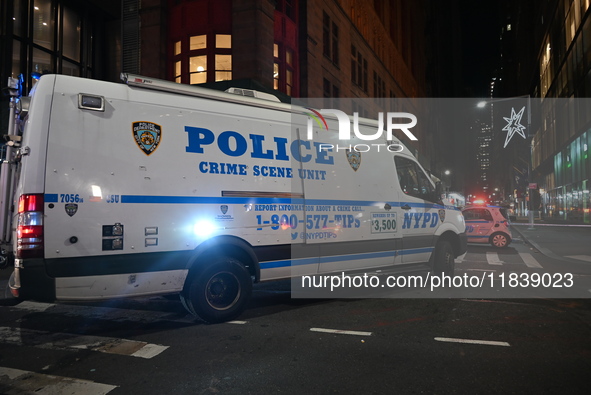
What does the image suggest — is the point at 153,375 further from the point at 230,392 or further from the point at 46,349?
the point at 46,349

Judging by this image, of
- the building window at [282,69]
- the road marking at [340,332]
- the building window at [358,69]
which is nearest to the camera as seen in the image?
the road marking at [340,332]

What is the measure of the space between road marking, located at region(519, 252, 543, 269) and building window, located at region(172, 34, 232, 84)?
1270cm

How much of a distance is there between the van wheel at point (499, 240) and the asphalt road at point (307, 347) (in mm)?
8791

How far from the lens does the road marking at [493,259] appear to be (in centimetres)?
1181

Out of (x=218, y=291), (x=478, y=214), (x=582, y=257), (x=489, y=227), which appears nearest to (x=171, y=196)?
(x=218, y=291)

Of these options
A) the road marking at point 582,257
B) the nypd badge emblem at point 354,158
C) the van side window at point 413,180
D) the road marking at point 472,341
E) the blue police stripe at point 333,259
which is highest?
the nypd badge emblem at point 354,158

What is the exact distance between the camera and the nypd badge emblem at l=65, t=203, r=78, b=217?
4844mm

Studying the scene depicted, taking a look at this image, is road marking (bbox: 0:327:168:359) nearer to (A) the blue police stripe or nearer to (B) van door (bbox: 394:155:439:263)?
(A) the blue police stripe

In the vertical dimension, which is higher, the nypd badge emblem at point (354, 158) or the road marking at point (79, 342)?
the nypd badge emblem at point (354, 158)

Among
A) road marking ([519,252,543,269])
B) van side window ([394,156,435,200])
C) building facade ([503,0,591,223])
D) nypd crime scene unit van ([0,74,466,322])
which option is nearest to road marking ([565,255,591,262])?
road marking ([519,252,543,269])

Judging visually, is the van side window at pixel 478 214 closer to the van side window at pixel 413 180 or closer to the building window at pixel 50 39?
the van side window at pixel 413 180

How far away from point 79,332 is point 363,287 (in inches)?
196

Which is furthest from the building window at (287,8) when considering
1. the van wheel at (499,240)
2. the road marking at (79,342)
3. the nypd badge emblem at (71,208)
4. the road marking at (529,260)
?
the road marking at (79,342)

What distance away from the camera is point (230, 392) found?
12.0ft
